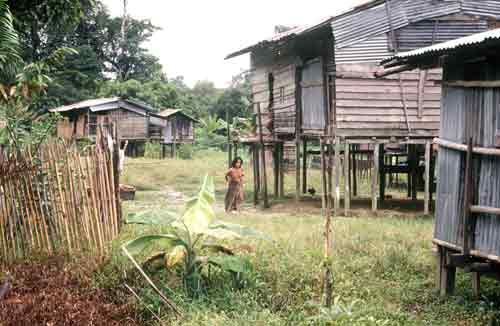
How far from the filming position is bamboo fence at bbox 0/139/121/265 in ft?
21.8

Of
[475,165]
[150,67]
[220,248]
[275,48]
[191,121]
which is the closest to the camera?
[475,165]

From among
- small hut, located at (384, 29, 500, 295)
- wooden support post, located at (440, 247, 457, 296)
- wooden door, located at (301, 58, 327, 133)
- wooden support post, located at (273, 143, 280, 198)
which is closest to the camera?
small hut, located at (384, 29, 500, 295)

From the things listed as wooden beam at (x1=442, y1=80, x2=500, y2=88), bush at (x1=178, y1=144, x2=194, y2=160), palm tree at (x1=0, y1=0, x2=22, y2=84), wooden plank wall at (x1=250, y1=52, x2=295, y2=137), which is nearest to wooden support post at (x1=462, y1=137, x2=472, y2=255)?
wooden beam at (x1=442, y1=80, x2=500, y2=88)

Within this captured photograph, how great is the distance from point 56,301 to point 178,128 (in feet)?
103

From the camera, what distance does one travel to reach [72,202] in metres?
6.87

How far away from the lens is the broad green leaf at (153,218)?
6.46 m

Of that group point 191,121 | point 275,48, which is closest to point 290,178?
point 275,48

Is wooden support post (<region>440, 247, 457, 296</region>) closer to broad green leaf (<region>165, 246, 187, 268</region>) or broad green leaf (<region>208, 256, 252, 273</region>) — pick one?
broad green leaf (<region>208, 256, 252, 273</region>)

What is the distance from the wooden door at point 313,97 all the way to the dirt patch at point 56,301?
31.0ft

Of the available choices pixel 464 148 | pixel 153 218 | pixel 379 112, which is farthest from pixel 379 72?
pixel 153 218

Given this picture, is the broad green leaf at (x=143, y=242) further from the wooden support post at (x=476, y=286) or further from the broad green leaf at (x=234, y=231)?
the wooden support post at (x=476, y=286)

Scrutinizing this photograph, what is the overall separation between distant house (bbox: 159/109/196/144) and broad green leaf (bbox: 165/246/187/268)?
96.7ft

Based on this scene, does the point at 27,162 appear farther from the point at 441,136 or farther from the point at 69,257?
the point at 441,136

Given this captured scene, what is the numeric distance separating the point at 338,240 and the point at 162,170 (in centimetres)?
1732
